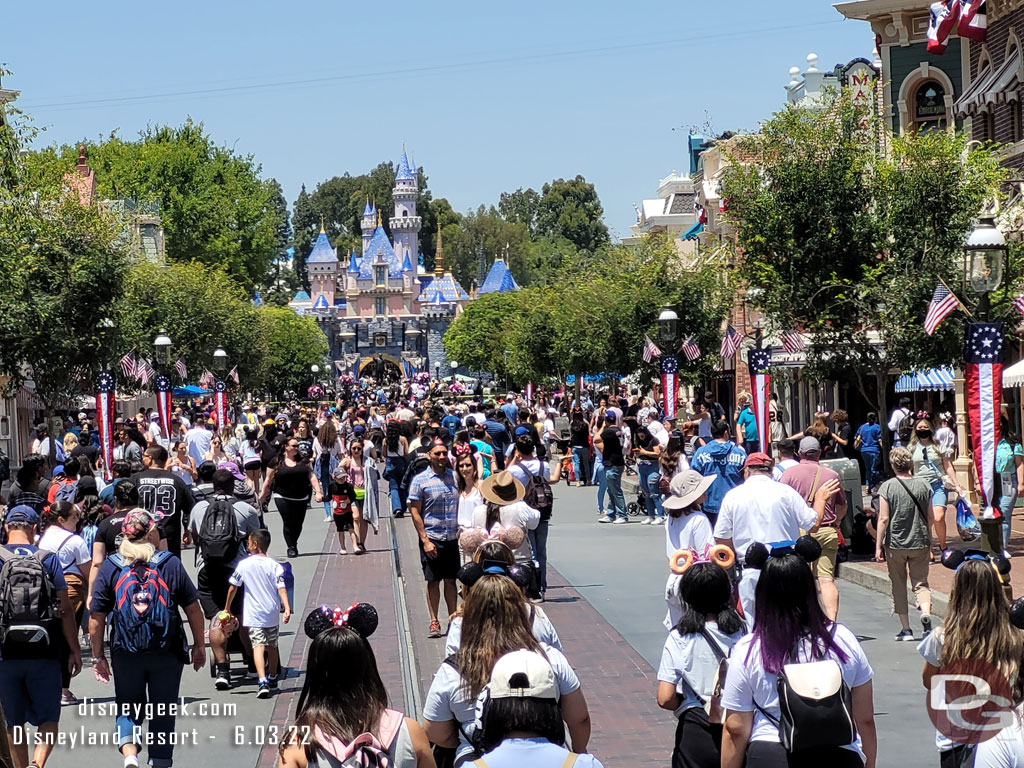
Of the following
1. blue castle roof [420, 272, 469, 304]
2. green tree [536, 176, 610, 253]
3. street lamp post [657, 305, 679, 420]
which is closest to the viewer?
street lamp post [657, 305, 679, 420]

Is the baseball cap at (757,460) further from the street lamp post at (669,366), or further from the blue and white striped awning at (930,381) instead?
the street lamp post at (669,366)

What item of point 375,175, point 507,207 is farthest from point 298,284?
point 507,207

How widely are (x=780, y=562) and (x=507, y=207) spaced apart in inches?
6117

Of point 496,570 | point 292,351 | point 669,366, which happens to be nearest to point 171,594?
point 496,570

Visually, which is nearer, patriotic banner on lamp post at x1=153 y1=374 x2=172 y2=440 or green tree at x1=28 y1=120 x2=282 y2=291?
patriotic banner on lamp post at x1=153 y1=374 x2=172 y2=440

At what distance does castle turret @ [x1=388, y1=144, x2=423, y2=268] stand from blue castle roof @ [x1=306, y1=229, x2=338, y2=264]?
7.36m

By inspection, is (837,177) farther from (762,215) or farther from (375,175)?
(375,175)

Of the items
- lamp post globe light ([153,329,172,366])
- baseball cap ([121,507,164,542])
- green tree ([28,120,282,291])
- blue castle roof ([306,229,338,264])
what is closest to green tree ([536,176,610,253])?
blue castle roof ([306,229,338,264])

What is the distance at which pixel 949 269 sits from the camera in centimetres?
2058

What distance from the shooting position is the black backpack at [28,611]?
26.9 ft

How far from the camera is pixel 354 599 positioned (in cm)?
1566

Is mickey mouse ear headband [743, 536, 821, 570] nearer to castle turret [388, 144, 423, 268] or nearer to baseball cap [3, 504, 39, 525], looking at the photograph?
baseball cap [3, 504, 39, 525]

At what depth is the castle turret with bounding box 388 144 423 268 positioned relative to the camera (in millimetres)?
168625

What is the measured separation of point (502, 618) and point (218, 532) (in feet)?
20.1
